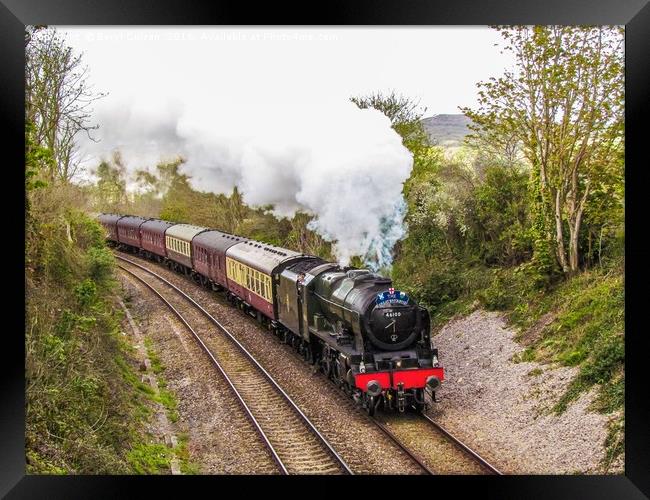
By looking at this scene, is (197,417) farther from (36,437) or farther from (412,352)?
(412,352)

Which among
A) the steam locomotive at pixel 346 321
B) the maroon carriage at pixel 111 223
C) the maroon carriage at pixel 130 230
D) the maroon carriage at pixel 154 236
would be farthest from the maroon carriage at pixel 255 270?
the maroon carriage at pixel 111 223

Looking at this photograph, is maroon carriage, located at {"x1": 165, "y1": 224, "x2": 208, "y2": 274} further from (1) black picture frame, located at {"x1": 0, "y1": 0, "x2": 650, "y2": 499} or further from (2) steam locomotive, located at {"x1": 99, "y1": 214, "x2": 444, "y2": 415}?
(1) black picture frame, located at {"x1": 0, "y1": 0, "x2": 650, "y2": 499}

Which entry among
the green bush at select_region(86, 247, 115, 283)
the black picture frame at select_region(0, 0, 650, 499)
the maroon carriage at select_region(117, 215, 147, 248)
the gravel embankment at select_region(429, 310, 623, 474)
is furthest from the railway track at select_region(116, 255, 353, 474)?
the maroon carriage at select_region(117, 215, 147, 248)

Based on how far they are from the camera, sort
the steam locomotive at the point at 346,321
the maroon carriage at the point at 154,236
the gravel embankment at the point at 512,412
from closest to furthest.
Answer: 1. the gravel embankment at the point at 512,412
2. the steam locomotive at the point at 346,321
3. the maroon carriage at the point at 154,236

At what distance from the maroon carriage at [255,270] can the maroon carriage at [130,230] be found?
9.03m

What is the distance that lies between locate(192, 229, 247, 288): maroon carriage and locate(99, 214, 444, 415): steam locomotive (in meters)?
0.73

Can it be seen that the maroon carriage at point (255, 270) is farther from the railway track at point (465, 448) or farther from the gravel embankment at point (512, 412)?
the railway track at point (465, 448)

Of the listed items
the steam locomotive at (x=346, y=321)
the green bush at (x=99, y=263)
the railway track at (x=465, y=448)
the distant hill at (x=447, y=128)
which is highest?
the distant hill at (x=447, y=128)

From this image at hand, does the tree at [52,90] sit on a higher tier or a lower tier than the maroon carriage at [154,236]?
higher

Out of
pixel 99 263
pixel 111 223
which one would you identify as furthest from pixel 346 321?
pixel 111 223
